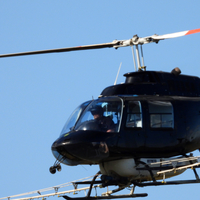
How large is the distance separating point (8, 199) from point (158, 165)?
248 inches

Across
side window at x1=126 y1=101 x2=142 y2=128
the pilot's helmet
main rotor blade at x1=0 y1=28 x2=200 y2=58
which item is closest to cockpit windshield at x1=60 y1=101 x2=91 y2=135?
the pilot's helmet

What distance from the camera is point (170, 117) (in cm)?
1900

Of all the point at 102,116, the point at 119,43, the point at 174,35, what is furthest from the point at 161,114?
the point at 119,43

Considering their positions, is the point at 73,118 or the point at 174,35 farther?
the point at 174,35

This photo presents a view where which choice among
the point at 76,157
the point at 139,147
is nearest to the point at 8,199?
the point at 76,157

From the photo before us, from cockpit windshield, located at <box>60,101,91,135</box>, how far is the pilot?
2.48ft

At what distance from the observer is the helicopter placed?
18.3m

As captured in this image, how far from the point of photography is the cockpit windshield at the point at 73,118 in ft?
63.1

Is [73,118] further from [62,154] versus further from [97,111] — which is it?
[62,154]

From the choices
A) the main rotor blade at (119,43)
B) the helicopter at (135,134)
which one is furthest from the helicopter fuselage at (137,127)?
the main rotor blade at (119,43)

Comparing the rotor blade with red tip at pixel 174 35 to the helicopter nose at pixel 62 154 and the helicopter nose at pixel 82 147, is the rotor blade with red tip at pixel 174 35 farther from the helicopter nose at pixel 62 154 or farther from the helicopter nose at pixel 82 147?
the helicopter nose at pixel 62 154

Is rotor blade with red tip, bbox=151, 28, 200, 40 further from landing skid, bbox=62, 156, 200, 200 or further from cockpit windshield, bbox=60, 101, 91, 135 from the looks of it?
landing skid, bbox=62, 156, 200, 200

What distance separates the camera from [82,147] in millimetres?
18000

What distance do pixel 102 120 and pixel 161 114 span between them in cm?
198
